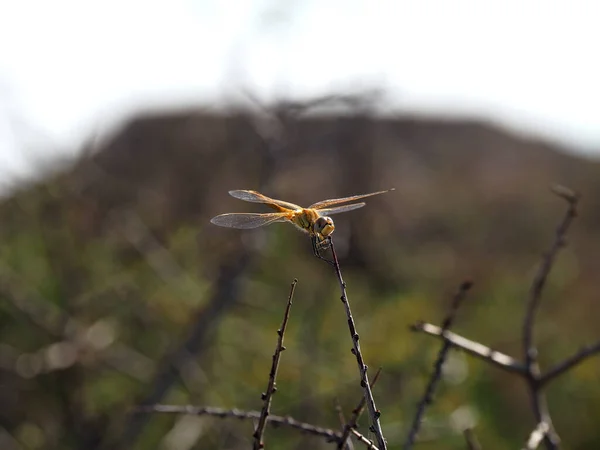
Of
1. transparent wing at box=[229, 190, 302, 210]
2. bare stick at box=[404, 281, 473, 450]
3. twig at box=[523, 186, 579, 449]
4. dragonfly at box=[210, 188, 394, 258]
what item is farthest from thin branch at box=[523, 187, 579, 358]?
transparent wing at box=[229, 190, 302, 210]

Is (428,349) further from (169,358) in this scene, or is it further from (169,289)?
(169,289)

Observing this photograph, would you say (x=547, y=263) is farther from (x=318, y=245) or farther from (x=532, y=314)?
(x=318, y=245)

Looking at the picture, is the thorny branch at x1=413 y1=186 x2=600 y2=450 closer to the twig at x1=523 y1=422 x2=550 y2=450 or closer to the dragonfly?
the twig at x1=523 y1=422 x2=550 y2=450

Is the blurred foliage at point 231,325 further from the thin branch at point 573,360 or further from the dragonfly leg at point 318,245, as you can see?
the dragonfly leg at point 318,245

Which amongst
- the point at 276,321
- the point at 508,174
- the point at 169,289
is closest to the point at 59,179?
the point at 169,289

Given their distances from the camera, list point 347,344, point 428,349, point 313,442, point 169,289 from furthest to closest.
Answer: point 169,289 → point 347,344 → point 428,349 → point 313,442

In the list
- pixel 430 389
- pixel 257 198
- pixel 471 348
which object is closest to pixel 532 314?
pixel 471 348
